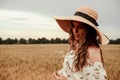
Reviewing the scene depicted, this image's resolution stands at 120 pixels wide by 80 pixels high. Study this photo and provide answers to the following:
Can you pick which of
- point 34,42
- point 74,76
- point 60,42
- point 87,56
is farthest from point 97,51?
point 34,42

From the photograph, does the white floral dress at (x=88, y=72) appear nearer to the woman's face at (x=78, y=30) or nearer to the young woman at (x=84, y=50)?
the young woman at (x=84, y=50)

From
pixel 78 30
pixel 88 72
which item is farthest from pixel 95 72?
pixel 78 30

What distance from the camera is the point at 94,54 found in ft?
7.93

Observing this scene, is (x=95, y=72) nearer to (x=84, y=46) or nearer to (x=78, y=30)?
(x=84, y=46)

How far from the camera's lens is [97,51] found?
2.43 meters

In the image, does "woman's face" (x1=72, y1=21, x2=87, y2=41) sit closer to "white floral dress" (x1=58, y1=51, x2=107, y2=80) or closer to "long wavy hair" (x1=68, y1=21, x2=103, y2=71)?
"long wavy hair" (x1=68, y1=21, x2=103, y2=71)

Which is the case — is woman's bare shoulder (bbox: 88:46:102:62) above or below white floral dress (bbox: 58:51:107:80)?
above

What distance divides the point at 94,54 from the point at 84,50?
0.24ft

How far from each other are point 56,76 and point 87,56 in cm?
33

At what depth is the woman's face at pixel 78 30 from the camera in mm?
2551

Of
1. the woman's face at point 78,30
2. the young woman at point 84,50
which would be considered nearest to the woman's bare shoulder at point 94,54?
the young woman at point 84,50

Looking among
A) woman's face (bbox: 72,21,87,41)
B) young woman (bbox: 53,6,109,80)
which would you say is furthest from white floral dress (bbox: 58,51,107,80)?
woman's face (bbox: 72,21,87,41)

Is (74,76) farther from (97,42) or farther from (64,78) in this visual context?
(97,42)

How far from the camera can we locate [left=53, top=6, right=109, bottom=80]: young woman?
2.41 metres
